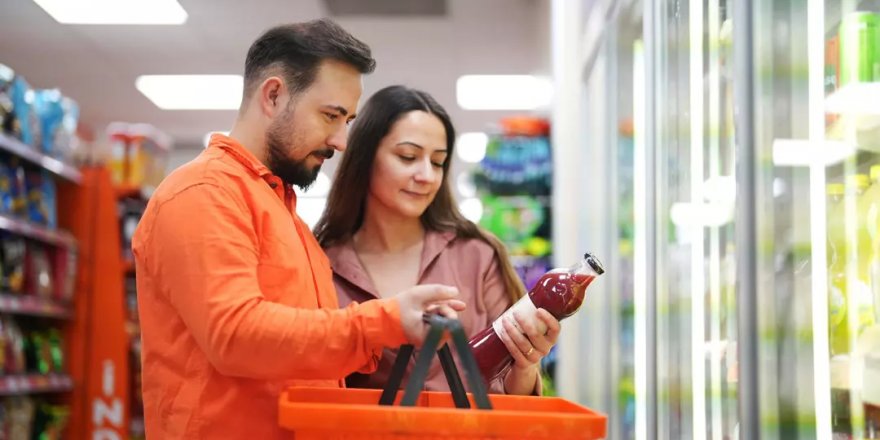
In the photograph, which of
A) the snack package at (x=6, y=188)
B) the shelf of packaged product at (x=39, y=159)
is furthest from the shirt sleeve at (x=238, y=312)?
the snack package at (x=6, y=188)

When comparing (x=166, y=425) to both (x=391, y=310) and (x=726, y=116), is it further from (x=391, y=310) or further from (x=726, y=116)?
(x=726, y=116)

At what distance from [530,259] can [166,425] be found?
13.8ft

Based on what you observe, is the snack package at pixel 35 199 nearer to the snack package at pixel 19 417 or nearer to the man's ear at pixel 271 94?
the snack package at pixel 19 417

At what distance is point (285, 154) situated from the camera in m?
1.73

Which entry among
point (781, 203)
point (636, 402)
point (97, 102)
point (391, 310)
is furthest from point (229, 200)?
point (97, 102)

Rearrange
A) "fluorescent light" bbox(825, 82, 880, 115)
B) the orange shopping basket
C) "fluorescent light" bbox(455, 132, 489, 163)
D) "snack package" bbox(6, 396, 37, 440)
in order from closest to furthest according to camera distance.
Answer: the orange shopping basket
"fluorescent light" bbox(825, 82, 880, 115)
"snack package" bbox(6, 396, 37, 440)
"fluorescent light" bbox(455, 132, 489, 163)

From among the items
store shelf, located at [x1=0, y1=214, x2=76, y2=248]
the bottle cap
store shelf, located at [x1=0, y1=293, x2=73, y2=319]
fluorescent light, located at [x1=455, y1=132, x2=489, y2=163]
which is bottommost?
store shelf, located at [x1=0, y1=293, x2=73, y2=319]

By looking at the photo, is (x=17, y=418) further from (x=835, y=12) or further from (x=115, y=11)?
(x=835, y=12)

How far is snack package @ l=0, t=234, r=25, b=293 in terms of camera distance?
555 centimetres

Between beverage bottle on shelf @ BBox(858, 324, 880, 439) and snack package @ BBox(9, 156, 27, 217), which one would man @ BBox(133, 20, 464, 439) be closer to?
beverage bottle on shelf @ BBox(858, 324, 880, 439)

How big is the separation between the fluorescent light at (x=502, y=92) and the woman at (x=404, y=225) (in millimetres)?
6758

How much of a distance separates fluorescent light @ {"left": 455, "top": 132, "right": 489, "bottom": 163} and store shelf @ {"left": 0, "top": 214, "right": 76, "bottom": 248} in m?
6.16

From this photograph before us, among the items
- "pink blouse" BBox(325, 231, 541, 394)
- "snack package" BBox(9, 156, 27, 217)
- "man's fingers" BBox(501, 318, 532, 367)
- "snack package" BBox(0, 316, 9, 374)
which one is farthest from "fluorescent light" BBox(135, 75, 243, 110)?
"man's fingers" BBox(501, 318, 532, 367)

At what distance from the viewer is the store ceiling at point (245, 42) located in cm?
731
